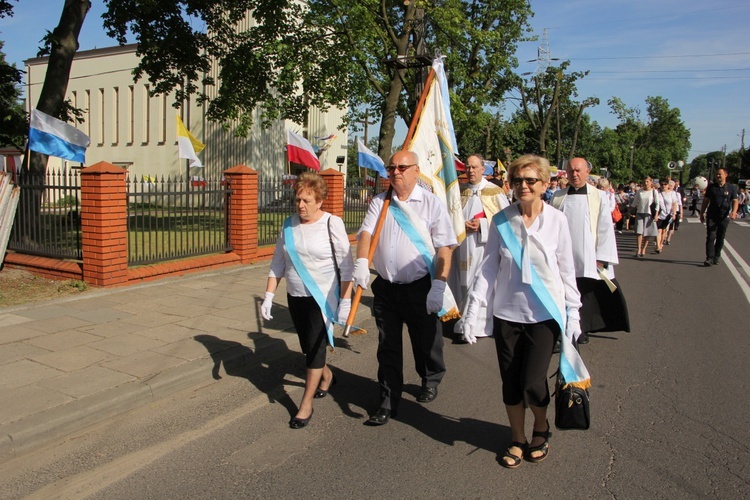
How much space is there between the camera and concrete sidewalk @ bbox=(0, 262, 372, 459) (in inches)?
170

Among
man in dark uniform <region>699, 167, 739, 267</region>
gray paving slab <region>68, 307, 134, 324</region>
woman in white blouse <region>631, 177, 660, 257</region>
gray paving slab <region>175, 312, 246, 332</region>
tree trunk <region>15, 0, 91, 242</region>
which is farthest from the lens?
woman in white blouse <region>631, 177, 660, 257</region>

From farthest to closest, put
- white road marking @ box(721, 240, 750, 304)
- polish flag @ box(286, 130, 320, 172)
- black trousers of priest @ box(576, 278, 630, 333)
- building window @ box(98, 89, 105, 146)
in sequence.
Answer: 1. building window @ box(98, 89, 105, 146)
2. polish flag @ box(286, 130, 320, 172)
3. white road marking @ box(721, 240, 750, 304)
4. black trousers of priest @ box(576, 278, 630, 333)

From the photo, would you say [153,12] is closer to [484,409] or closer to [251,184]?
[251,184]

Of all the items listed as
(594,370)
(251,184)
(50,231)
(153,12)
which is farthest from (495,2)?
(594,370)

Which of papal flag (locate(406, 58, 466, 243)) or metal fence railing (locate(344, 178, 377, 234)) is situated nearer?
papal flag (locate(406, 58, 466, 243))

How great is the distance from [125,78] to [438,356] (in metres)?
35.0

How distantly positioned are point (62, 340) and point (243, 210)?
554 centimetres

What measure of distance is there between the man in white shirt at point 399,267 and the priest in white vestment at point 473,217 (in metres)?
2.00

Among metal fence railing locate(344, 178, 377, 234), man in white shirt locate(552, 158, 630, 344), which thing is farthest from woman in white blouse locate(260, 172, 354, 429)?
metal fence railing locate(344, 178, 377, 234)

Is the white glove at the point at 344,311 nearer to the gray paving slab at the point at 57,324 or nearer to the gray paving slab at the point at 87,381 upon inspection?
the gray paving slab at the point at 87,381

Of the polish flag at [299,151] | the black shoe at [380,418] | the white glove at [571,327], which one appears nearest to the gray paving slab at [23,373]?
the black shoe at [380,418]

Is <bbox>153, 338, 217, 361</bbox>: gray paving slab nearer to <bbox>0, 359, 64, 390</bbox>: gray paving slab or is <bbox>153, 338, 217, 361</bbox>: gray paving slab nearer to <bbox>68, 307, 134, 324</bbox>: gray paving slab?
<bbox>0, 359, 64, 390</bbox>: gray paving slab

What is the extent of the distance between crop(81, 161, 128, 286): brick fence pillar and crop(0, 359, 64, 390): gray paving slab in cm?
338

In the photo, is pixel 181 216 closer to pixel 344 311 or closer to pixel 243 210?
pixel 243 210
